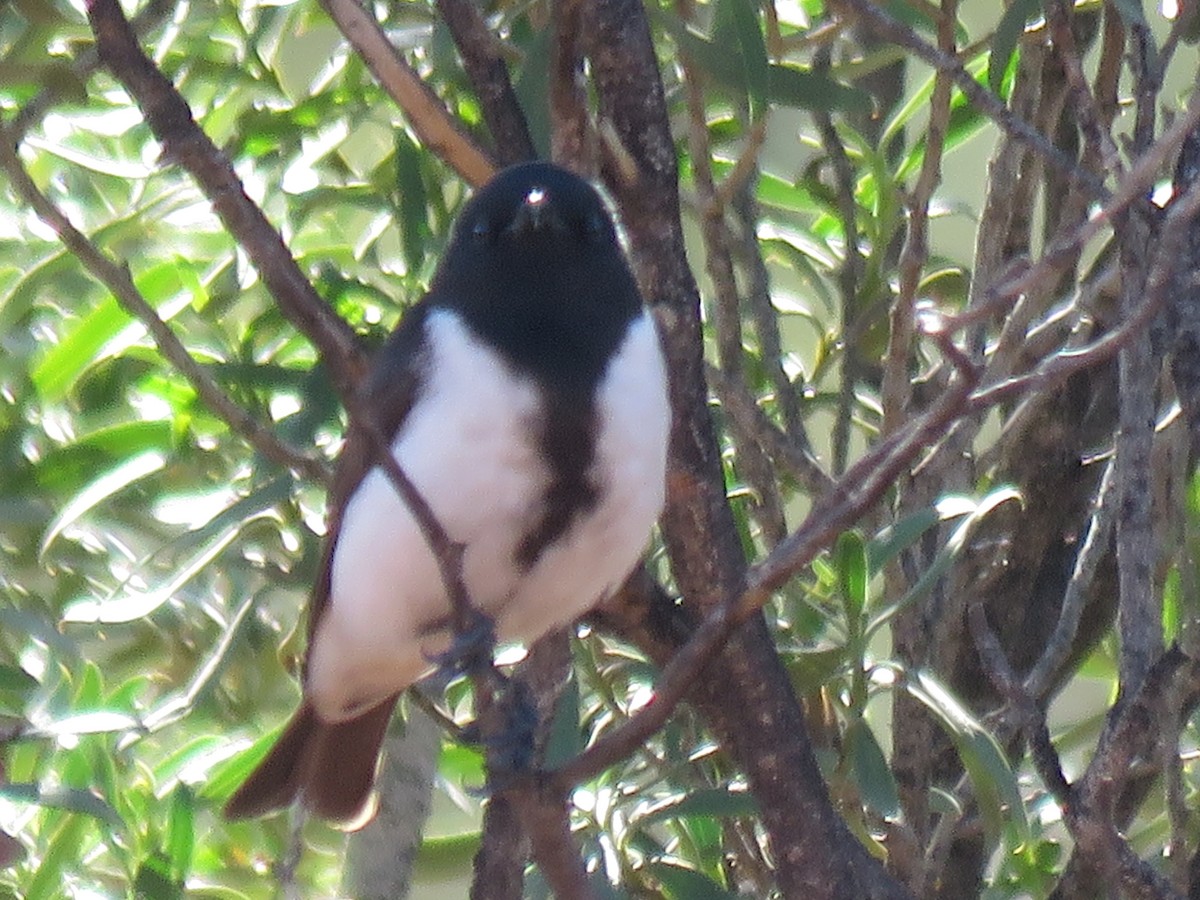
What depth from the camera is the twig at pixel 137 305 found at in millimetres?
1742

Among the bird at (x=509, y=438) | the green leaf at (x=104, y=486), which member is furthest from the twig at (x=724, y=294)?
the green leaf at (x=104, y=486)

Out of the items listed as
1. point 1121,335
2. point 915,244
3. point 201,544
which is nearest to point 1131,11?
point 915,244

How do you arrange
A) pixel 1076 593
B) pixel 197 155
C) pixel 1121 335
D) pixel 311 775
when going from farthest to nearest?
pixel 311 775
pixel 1076 593
pixel 197 155
pixel 1121 335

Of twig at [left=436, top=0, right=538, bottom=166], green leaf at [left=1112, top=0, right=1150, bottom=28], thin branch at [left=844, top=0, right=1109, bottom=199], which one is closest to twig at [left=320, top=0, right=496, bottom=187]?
twig at [left=436, top=0, right=538, bottom=166]

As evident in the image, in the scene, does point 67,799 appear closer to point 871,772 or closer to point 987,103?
point 871,772

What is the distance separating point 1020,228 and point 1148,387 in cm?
59

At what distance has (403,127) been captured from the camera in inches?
101

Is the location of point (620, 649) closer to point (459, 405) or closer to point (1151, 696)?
point (459, 405)

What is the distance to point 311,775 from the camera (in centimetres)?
250

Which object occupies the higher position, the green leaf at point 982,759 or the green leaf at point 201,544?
the green leaf at point 201,544

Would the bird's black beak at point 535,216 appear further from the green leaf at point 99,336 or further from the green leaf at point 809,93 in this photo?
the green leaf at point 99,336

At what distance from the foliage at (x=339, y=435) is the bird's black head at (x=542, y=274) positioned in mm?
121

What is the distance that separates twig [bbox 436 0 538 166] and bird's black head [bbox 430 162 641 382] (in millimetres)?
81

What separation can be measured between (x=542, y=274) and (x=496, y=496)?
0.29 m
